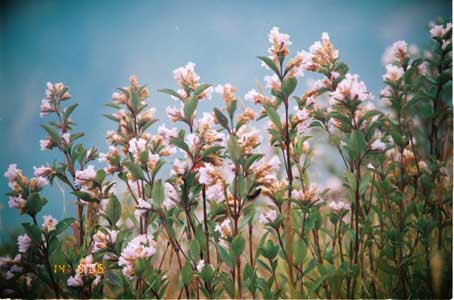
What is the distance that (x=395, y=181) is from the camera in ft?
5.08

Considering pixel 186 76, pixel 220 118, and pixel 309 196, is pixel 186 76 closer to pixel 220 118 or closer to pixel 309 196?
pixel 220 118

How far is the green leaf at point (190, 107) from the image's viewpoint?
1.48 meters

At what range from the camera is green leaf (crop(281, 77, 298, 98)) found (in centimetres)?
146

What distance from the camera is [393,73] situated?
154 cm

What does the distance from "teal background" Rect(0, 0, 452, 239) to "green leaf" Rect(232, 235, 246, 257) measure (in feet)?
1.55

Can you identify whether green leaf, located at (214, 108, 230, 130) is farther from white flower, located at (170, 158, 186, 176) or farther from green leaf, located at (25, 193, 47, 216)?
green leaf, located at (25, 193, 47, 216)

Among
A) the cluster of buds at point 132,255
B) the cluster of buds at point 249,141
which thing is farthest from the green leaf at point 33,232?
the cluster of buds at point 249,141

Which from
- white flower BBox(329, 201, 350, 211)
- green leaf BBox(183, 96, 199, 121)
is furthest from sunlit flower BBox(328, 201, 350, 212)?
green leaf BBox(183, 96, 199, 121)

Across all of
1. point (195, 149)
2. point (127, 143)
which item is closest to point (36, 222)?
point (127, 143)

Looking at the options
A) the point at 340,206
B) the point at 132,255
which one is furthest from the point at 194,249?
the point at 340,206

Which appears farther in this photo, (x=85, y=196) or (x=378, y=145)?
(x=85, y=196)

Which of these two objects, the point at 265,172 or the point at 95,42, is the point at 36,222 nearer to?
the point at 95,42

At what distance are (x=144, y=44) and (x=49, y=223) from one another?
74cm

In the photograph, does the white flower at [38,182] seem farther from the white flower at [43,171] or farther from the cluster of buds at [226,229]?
the cluster of buds at [226,229]
